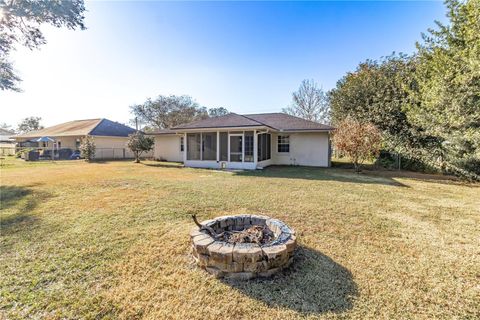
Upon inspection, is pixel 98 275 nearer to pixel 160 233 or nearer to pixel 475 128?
pixel 160 233

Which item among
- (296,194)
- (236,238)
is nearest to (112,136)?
(296,194)

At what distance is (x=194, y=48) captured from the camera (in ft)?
39.1

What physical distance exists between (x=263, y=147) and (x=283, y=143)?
7.35ft

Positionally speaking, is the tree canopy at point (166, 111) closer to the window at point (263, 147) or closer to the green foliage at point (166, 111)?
Answer: the green foliage at point (166, 111)

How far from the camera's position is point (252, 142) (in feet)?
42.2

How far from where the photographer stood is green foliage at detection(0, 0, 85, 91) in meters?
8.73

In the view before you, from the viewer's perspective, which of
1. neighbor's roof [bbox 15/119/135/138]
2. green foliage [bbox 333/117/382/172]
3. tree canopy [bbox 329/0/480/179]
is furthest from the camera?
neighbor's roof [bbox 15/119/135/138]

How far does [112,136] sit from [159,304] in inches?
974

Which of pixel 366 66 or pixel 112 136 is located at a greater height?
pixel 366 66

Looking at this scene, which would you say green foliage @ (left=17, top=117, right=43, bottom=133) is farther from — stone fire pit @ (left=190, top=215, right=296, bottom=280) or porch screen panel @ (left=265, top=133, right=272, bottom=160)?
stone fire pit @ (left=190, top=215, right=296, bottom=280)

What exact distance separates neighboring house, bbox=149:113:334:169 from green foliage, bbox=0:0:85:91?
7.36 meters

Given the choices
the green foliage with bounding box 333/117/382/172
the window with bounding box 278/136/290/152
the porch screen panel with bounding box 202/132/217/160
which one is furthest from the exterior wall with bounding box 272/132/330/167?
the porch screen panel with bounding box 202/132/217/160

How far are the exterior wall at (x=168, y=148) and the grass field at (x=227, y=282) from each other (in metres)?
12.8

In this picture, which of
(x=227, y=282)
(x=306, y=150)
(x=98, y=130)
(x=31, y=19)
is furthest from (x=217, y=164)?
(x=98, y=130)
